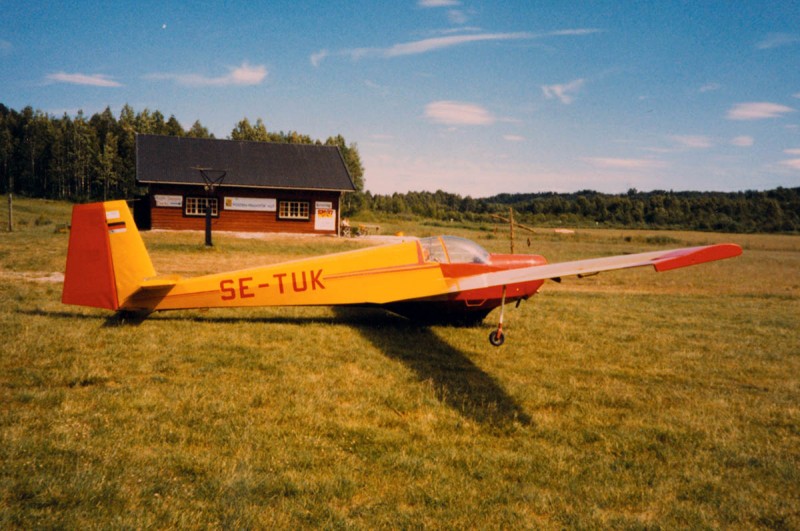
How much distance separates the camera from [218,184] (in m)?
31.8

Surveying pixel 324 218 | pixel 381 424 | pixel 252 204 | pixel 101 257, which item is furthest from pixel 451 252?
pixel 252 204

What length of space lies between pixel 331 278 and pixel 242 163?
95.3 feet

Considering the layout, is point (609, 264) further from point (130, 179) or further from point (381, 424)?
point (130, 179)

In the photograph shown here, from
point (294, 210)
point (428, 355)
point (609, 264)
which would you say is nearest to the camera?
point (609, 264)

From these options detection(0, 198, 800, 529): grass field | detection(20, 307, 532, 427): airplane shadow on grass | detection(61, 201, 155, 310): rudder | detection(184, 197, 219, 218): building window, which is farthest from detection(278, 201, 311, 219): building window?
detection(61, 201, 155, 310): rudder

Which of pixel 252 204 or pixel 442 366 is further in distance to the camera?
pixel 252 204

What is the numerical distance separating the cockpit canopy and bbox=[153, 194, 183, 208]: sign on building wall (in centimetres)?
2748

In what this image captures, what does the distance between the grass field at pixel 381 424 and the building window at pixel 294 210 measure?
2419 centimetres

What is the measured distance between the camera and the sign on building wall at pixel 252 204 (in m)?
33.7

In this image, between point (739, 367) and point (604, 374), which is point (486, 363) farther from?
→ point (739, 367)

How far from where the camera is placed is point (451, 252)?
9742 mm

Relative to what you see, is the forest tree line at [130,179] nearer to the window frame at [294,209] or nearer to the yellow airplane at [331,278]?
the window frame at [294,209]

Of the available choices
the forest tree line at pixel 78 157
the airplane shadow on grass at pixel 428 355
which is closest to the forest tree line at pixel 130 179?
the forest tree line at pixel 78 157

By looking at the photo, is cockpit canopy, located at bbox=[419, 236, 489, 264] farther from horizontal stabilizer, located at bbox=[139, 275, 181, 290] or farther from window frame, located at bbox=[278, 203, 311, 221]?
window frame, located at bbox=[278, 203, 311, 221]
